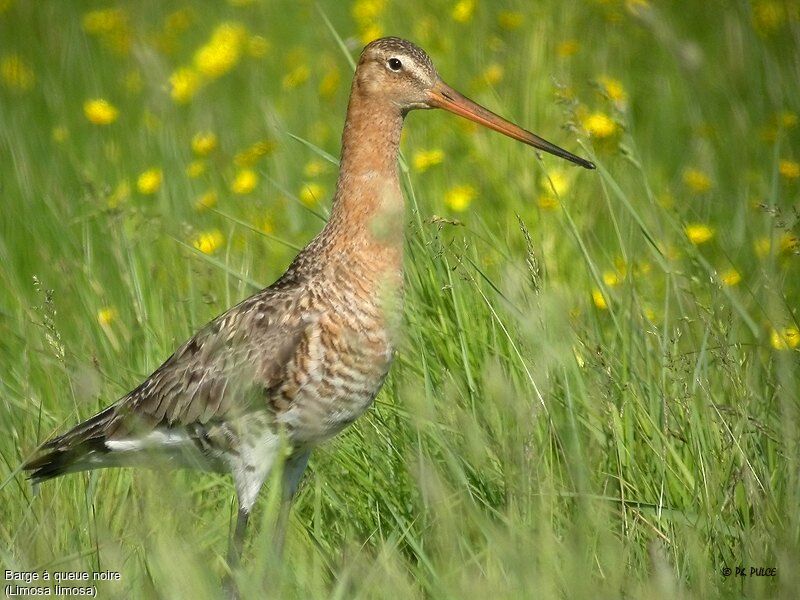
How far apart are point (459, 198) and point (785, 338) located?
7.31 feet

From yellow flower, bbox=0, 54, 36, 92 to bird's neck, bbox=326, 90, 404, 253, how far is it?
4.95 m

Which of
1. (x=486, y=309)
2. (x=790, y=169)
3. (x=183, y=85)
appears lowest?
(x=486, y=309)

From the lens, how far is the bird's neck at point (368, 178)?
4594 mm

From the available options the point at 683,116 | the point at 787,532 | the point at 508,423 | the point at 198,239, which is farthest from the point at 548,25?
the point at 787,532

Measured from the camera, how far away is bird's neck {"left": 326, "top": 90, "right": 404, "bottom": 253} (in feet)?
15.1

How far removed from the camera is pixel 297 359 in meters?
4.45

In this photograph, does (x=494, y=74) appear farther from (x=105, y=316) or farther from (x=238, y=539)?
(x=238, y=539)

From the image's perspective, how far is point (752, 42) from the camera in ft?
25.4

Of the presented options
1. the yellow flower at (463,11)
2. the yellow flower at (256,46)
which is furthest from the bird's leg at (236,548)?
the yellow flower at (256,46)

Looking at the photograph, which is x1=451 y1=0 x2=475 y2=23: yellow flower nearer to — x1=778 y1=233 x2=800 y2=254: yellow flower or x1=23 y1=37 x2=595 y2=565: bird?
x1=23 y1=37 x2=595 y2=565: bird

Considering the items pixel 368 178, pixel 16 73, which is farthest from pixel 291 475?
pixel 16 73

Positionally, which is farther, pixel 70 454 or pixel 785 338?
pixel 70 454

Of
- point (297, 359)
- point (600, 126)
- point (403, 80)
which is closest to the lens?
point (297, 359)

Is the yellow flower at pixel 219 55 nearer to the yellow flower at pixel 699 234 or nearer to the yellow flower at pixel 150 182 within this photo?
the yellow flower at pixel 150 182
